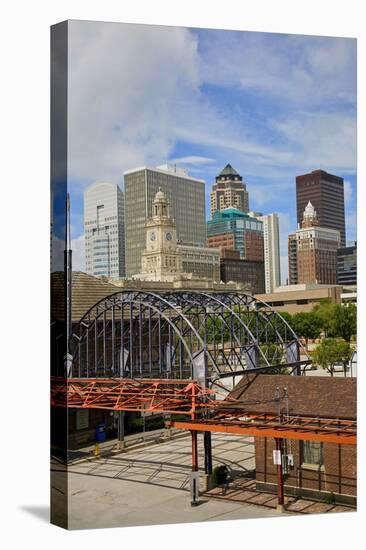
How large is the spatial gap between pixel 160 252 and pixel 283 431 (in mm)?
75703

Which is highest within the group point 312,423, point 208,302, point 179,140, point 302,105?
point 179,140

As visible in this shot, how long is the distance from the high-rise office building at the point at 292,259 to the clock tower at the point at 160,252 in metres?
13.7

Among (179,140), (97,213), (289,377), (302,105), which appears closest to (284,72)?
(302,105)

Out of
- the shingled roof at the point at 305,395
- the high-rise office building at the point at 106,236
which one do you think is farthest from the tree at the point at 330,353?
the high-rise office building at the point at 106,236

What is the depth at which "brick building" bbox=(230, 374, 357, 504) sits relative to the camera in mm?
20969

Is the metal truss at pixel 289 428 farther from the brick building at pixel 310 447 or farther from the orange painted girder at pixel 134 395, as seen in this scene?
the orange painted girder at pixel 134 395

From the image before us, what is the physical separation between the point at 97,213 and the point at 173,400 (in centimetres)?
6742

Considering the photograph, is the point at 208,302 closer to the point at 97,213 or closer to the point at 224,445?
the point at 224,445

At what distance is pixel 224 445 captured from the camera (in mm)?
28859

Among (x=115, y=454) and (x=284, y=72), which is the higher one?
(x=284, y=72)

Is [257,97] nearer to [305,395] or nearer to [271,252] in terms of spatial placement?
[305,395]

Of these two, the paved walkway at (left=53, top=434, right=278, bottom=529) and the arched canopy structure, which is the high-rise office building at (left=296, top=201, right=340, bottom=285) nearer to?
the arched canopy structure

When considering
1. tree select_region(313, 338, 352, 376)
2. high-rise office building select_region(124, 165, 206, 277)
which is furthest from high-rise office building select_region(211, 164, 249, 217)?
tree select_region(313, 338, 352, 376)

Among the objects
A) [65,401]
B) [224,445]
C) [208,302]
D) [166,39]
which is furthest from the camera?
[208,302]
